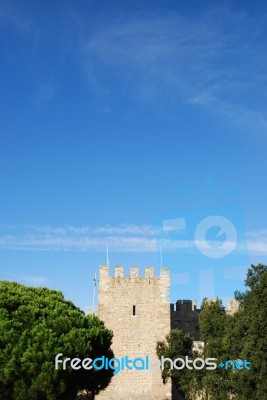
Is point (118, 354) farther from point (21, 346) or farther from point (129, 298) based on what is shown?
point (21, 346)

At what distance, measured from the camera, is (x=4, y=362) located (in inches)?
1129

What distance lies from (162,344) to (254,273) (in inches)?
362

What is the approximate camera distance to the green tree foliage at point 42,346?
28.7 m

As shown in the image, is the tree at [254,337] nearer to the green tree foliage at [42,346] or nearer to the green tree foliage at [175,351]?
the green tree foliage at [175,351]

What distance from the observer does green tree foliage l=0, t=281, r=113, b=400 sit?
94.1ft

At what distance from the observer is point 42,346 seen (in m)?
29.1

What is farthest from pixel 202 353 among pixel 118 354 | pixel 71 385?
pixel 71 385

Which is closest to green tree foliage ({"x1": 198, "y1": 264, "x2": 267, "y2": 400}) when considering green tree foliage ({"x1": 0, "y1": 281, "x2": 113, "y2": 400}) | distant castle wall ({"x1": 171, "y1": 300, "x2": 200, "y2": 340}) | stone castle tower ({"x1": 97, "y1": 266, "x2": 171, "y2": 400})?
stone castle tower ({"x1": 97, "y1": 266, "x2": 171, "y2": 400})

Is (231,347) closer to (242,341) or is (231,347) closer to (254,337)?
(242,341)

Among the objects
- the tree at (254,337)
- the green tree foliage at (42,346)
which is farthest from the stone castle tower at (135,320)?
the green tree foliage at (42,346)

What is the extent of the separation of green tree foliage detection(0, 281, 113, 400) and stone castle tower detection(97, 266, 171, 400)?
8.40 metres

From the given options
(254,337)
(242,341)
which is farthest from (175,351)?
(254,337)

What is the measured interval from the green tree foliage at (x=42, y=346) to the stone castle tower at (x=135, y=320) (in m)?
8.40

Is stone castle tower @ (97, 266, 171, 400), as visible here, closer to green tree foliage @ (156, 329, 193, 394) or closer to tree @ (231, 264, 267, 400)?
green tree foliage @ (156, 329, 193, 394)
